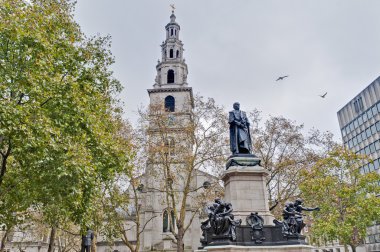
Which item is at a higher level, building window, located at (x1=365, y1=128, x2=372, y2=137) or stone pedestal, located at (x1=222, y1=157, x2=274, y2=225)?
building window, located at (x1=365, y1=128, x2=372, y2=137)

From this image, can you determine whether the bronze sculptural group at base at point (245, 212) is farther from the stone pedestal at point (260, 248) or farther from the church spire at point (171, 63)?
the church spire at point (171, 63)

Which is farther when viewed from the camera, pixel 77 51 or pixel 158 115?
pixel 158 115

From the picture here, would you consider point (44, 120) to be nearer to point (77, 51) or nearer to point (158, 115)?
point (77, 51)

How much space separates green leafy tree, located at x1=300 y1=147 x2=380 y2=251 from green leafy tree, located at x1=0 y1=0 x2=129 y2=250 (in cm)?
1732

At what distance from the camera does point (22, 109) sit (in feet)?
35.7

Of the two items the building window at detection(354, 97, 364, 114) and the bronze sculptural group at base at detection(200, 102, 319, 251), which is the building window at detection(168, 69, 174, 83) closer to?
the building window at detection(354, 97, 364, 114)

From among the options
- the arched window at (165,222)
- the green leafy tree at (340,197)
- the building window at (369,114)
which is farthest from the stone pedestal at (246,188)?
the building window at (369,114)

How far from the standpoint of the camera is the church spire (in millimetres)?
48875

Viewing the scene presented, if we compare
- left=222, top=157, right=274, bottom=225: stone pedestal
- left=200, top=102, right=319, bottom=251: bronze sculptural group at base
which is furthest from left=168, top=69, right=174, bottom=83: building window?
left=222, top=157, right=274, bottom=225: stone pedestal

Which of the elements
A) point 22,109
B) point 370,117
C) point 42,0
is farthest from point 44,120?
point 370,117

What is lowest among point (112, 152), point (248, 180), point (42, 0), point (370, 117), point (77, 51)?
point (248, 180)

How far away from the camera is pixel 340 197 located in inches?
1050

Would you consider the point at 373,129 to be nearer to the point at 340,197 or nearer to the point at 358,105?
the point at 358,105

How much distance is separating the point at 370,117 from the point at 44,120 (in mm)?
55503
